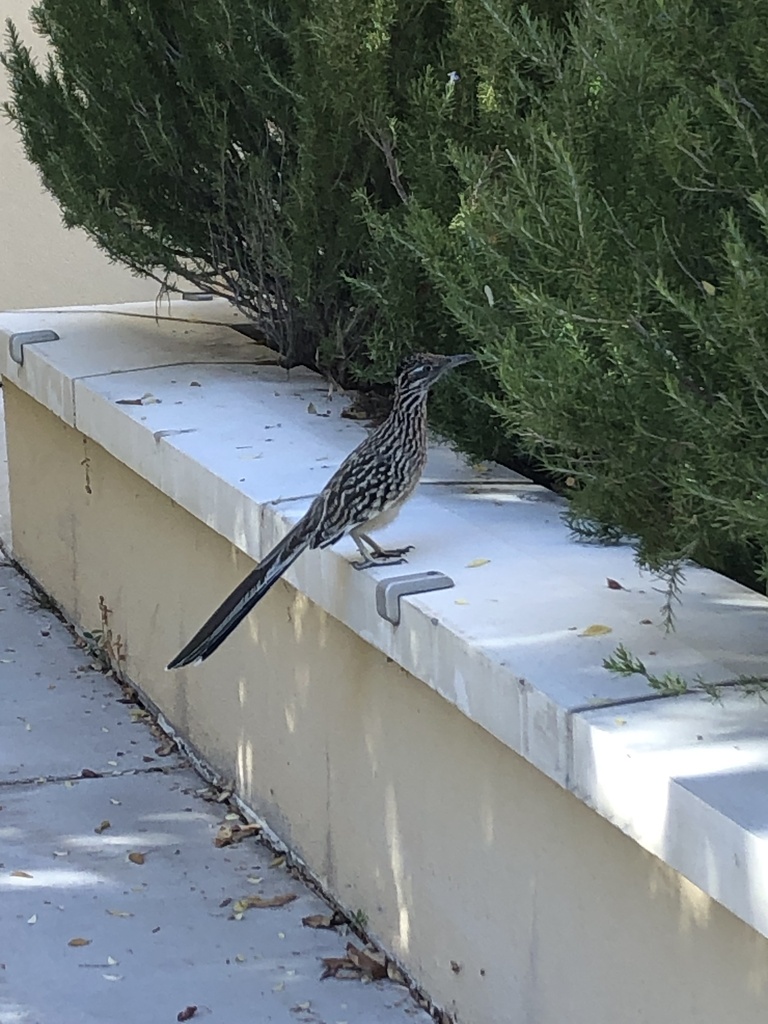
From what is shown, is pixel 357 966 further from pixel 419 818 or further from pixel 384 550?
pixel 384 550

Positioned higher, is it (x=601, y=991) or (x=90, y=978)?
(x=601, y=991)

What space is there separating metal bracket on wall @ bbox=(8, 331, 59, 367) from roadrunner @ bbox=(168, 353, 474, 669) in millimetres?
3003

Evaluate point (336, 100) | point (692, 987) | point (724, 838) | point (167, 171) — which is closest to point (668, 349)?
point (724, 838)

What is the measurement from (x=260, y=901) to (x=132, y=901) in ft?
1.13

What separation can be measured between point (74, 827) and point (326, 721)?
98 centimetres

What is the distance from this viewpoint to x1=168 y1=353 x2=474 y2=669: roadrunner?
390 centimetres

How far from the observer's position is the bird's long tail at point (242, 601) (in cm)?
392

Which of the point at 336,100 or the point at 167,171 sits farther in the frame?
the point at 167,171

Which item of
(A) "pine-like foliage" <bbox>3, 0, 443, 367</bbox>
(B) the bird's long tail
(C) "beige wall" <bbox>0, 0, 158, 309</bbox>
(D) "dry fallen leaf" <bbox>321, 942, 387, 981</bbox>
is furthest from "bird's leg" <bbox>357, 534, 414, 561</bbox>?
(C) "beige wall" <bbox>0, 0, 158, 309</bbox>

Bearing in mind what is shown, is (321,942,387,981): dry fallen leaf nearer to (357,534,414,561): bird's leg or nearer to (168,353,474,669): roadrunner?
(168,353,474,669): roadrunner

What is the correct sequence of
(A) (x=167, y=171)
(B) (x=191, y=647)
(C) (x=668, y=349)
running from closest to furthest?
(C) (x=668, y=349), (B) (x=191, y=647), (A) (x=167, y=171)

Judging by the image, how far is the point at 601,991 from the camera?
315 cm

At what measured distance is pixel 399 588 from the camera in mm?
3701

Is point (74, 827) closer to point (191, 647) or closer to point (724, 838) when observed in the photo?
point (191, 647)
